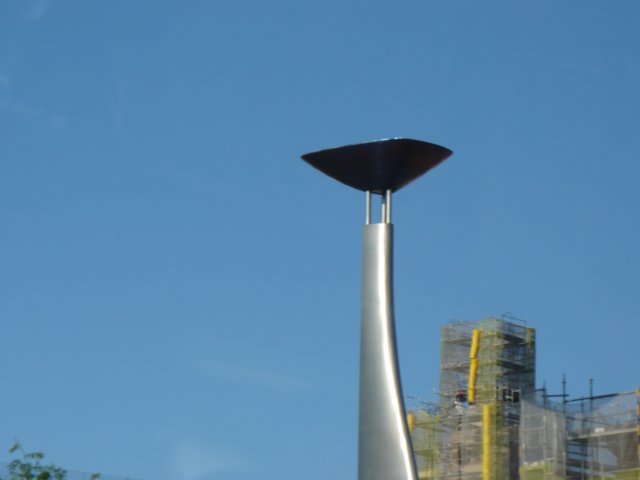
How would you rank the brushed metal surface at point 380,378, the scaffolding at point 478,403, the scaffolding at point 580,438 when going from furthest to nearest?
the scaffolding at point 478,403 < the scaffolding at point 580,438 < the brushed metal surface at point 380,378

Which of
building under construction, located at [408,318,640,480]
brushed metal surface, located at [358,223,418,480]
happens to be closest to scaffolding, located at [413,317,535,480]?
building under construction, located at [408,318,640,480]

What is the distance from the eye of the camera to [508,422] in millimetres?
47188

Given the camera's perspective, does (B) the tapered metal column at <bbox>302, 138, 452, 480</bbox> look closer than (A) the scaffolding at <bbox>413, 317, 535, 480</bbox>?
Yes

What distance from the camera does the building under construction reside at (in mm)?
42250

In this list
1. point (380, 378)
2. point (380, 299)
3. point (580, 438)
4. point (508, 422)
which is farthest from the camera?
point (508, 422)

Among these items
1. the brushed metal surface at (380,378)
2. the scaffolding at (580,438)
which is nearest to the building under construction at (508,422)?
the scaffolding at (580,438)

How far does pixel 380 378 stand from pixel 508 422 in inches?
613

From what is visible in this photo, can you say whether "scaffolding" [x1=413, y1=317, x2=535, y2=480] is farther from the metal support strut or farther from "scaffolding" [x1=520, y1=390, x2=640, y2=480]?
the metal support strut

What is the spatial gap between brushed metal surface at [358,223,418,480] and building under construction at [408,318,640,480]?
10.9 metres

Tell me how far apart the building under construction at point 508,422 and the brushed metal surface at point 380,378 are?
35.8 ft

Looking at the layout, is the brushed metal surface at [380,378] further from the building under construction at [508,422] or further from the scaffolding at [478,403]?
the scaffolding at [478,403]

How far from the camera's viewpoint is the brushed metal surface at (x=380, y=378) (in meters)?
31.9

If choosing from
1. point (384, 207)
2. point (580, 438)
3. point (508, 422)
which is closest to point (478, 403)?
point (508, 422)

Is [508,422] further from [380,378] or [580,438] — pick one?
[380,378]
